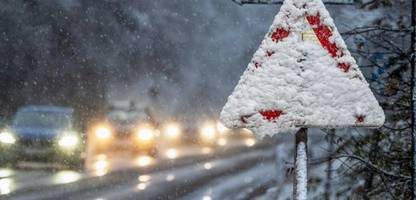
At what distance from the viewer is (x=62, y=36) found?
47781 mm

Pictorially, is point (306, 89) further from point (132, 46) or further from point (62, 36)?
point (132, 46)

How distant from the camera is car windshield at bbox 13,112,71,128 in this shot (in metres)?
17.6

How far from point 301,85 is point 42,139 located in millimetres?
13677

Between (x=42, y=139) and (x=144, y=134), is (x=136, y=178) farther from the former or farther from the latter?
(x=144, y=134)

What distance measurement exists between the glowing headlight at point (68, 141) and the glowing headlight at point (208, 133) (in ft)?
47.9

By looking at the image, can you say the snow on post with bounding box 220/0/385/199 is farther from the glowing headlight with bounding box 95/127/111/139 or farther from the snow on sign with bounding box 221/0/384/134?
the glowing headlight with bounding box 95/127/111/139

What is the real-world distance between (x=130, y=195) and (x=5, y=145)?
548 cm

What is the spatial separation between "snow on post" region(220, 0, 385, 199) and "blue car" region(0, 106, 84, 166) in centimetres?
1345

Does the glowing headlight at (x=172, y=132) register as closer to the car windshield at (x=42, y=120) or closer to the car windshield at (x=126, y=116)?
the car windshield at (x=126, y=116)

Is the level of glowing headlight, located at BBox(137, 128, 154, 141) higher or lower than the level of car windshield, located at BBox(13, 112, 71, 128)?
higher

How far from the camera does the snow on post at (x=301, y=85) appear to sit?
4.18 meters

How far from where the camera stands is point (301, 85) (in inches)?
166

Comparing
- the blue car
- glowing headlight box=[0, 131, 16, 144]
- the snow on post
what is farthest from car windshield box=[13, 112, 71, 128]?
the snow on post

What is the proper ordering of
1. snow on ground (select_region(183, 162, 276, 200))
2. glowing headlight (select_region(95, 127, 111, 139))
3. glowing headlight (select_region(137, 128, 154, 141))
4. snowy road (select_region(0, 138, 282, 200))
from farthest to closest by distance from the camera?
glowing headlight (select_region(95, 127, 111, 139)) < glowing headlight (select_region(137, 128, 154, 141)) < snow on ground (select_region(183, 162, 276, 200)) < snowy road (select_region(0, 138, 282, 200))
